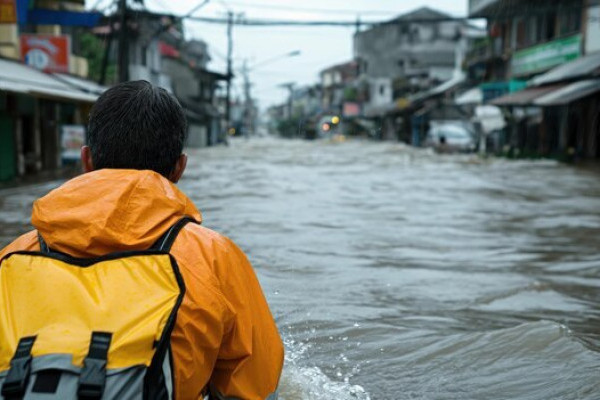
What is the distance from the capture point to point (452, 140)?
1345 inches

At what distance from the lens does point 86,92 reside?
18281 mm

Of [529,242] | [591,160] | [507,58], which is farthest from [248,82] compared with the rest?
[529,242]

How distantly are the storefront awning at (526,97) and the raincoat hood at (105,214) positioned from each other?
22.5 metres

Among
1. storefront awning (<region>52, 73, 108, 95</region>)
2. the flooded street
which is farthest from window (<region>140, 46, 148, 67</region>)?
the flooded street

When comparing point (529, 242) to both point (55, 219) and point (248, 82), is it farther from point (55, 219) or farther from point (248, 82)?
point (248, 82)

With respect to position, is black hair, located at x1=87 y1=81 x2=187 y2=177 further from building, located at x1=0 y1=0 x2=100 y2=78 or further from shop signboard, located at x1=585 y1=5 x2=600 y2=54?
shop signboard, located at x1=585 y1=5 x2=600 y2=54

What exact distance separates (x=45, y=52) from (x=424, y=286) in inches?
553

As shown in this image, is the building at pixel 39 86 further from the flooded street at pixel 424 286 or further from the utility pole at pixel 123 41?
the flooded street at pixel 424 286

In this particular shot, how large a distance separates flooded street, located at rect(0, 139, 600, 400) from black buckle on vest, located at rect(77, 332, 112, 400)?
230cm

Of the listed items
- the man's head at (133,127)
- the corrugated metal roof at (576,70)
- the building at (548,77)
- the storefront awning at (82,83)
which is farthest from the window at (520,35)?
the man's head at (133,127)

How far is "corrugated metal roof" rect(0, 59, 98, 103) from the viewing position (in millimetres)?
12723

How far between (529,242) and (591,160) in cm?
1638

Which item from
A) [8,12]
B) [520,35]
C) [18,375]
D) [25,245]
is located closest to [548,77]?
[520,35]

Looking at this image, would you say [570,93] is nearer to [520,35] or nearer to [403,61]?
[520,35]
